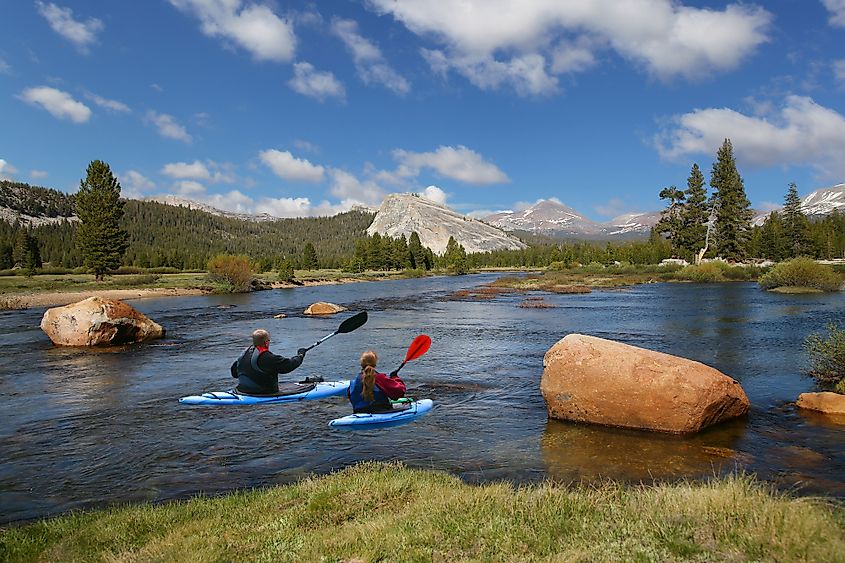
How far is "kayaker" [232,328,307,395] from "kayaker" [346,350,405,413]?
77.6 inches

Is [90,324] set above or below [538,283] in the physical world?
above

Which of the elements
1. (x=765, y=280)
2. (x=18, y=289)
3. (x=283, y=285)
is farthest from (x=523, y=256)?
(x=18, y=289)

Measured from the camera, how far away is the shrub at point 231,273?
71.7 metres

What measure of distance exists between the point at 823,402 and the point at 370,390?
37.5ft

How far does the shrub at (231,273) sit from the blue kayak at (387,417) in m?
62.2

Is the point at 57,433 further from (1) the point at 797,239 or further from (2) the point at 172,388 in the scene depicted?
(1) the point at 797,239

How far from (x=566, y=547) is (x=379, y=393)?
8071 millimetres

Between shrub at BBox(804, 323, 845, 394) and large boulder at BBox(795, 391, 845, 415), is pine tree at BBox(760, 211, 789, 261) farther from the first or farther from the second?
large boulder at BBox(795, 391, 845, 415)

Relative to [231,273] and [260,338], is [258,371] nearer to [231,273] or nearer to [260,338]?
[260,338]

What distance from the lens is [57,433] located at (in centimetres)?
1316

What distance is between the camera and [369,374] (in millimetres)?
12836

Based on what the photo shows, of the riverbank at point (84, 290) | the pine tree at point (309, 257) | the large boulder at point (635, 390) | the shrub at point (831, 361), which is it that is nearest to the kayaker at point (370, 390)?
the large boulder at point (635, 390)

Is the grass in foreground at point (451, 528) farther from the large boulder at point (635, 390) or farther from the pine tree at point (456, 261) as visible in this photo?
the pine tree at point (456, 261)

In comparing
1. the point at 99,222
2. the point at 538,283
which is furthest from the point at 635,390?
the point at 99,222
